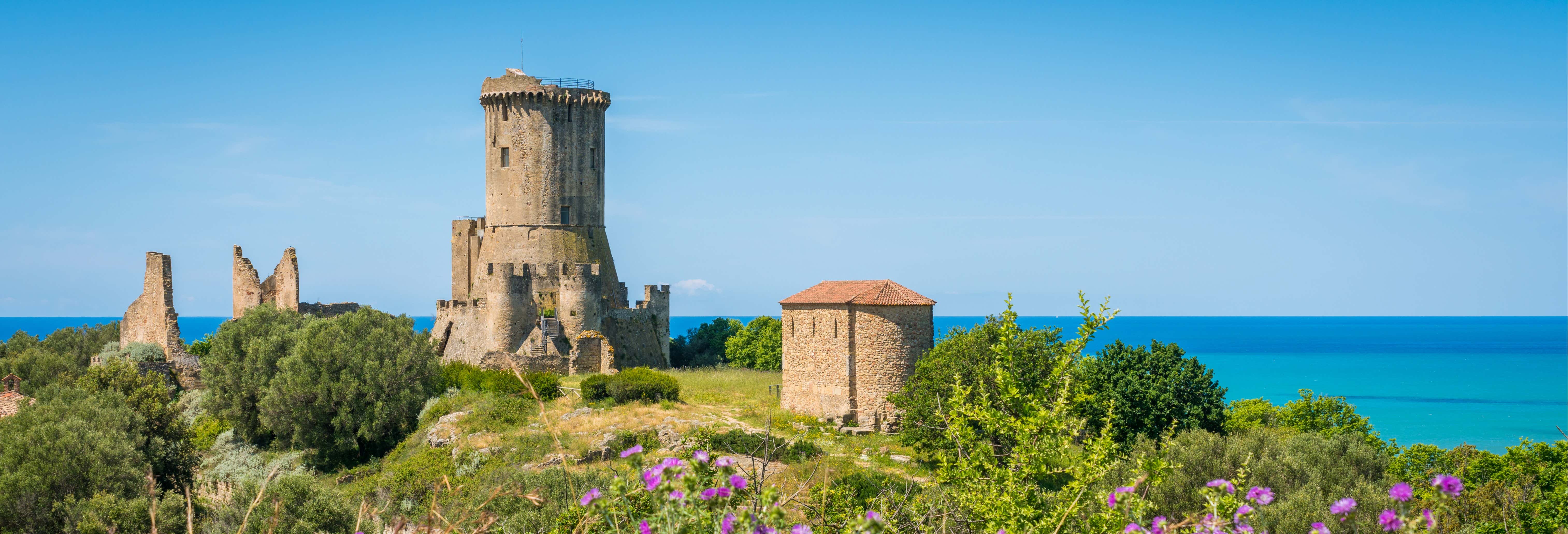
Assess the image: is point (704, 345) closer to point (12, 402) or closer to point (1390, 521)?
point (12, 402)

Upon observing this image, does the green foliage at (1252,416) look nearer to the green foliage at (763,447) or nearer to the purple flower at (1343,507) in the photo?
the green foliage at (763,447)

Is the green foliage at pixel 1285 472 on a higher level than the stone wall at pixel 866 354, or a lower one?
lower

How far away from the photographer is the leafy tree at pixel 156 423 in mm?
32688

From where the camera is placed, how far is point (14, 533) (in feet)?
88.8

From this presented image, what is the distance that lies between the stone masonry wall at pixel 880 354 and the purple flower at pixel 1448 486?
98.0ft

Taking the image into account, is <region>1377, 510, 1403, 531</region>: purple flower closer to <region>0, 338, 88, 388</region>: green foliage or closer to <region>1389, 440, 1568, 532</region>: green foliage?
<region>1389, 440, 1568, 532</region>: green foliage

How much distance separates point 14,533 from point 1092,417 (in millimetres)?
29429

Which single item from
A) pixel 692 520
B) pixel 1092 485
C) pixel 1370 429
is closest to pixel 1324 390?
pixel 1370 429

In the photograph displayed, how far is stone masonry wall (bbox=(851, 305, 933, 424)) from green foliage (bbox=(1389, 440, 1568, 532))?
48.4 ft

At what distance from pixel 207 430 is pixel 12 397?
7.33m

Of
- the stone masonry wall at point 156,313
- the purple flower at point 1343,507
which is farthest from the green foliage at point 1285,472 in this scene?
the stone masonry wall at point 156,313

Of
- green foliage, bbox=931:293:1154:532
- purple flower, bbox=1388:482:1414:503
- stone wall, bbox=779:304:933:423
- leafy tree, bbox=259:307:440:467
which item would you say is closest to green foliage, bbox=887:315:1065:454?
stone wall, bbox=779:304:933:423

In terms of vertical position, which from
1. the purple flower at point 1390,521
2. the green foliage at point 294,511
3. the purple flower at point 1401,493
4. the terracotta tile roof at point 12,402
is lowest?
the green foliage at point 294,511

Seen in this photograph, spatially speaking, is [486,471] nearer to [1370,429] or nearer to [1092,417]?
[1092,417]
